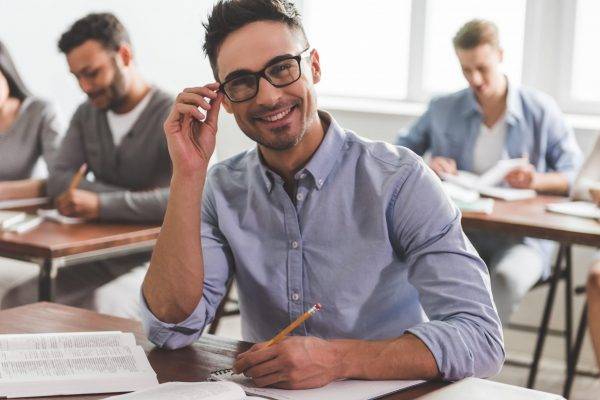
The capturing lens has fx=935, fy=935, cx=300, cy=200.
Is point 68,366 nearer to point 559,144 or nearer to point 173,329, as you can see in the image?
point 173,329

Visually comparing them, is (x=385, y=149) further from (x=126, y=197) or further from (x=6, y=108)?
(x=6, y=108)

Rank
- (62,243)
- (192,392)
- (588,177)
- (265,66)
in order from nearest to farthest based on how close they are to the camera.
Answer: (192,392)
(265,66)
(62,243)
(588,177)

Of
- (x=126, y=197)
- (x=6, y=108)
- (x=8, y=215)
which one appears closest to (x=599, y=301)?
(x=126, y=197)

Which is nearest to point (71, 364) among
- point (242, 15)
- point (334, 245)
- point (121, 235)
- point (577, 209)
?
point (334, 245)

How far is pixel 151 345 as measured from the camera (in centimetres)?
158

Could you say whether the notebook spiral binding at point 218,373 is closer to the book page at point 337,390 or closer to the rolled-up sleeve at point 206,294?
the book page at point 337,390

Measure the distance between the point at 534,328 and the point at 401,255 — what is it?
2.29 metres

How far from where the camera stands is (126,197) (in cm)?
288

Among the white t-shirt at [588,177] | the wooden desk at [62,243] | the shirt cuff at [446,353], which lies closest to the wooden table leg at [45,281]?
the wooden desk at [62,243]

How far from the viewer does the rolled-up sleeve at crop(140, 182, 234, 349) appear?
1.57 metres

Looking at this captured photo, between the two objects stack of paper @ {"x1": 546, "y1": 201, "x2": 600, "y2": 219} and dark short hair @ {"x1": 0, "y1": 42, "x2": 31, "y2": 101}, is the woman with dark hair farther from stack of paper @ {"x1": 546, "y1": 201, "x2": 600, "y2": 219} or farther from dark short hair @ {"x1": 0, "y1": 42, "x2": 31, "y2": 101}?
stack of paper @ {"x1": 546, "y1": 201, "x2": 600, "y2": 219}

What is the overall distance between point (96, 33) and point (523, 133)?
5.38 feet

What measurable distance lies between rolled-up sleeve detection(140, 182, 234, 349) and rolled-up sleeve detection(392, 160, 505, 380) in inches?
13.5

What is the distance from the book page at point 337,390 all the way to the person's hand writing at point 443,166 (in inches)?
85.2
